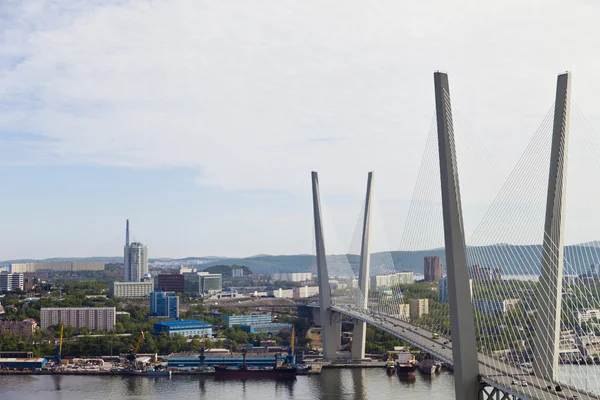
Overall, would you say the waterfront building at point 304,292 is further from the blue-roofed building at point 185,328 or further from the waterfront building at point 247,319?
Answer: the blue-roofed building at point 185,328

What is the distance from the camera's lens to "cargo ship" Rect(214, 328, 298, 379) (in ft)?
49.6

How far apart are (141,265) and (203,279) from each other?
1296 centimetres

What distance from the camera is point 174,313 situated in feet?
90.3

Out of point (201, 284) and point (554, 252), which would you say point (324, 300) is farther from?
point (201, 284)

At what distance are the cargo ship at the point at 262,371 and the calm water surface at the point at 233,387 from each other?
365 mm

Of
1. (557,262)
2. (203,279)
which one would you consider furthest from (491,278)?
(203,279)

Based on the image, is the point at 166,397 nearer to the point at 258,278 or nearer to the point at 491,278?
the point at 491,278

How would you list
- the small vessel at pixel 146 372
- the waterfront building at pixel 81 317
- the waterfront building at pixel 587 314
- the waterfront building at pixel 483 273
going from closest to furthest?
1. the waterfront building at pixel 587 314
2. the waterfront building at pixel 483 273
3. the small vessel at pixel 146 372
4. the waterfront building at pixel 81 317

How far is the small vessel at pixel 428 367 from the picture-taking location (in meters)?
14.4

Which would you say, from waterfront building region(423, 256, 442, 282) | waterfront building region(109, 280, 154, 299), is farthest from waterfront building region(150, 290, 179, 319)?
waterfront building region(423, 256, 442, 282)

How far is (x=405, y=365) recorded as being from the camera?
14.6 m

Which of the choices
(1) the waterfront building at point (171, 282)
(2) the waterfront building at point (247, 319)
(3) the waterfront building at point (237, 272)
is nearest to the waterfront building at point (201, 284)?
(1) the waterfront building at point (171, 282)

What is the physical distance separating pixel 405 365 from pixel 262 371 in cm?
269

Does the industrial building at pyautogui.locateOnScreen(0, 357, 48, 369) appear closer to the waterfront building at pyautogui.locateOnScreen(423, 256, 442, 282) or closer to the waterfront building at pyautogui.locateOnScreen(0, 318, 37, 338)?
the waterfront building at pyautogui.locateOnScreen(0, 318, 37, 338)
